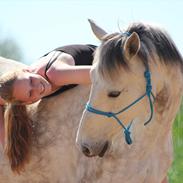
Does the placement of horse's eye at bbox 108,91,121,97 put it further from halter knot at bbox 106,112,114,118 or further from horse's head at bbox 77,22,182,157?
halter knot at bbox 106,112,114,118

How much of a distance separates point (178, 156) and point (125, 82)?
3935 millimetres

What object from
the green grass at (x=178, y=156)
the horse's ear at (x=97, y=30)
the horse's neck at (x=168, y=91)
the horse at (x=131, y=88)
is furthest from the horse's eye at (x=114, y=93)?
the green grass at (x=178, y=156)

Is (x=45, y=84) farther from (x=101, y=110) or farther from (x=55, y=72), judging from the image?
(x=101, y=110)

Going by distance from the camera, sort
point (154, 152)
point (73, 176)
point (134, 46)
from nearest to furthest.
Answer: point (134, 46)
point (154, 152)
point (73, 176)

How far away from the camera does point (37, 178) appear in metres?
4.26

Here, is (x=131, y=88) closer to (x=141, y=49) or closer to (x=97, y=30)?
(x=141, y=49)

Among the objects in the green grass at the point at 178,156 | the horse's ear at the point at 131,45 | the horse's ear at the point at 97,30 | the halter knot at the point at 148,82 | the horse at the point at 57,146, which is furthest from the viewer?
the green grass at the point at 178,156

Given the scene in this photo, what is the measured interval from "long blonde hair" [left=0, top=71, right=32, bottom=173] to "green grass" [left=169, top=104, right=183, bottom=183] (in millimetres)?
2482

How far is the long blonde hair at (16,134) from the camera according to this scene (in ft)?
13.5

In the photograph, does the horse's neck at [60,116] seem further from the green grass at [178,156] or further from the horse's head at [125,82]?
the green grass at [178,156]

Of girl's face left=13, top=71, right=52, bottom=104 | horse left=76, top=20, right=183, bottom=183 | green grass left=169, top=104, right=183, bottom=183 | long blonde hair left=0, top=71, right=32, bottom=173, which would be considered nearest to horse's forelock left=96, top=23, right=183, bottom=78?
horse left=76, top=20, right=183, bottom=183

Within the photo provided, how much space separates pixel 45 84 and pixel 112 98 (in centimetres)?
74

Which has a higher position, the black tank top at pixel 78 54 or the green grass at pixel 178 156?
the black tank top at pixel 78 54

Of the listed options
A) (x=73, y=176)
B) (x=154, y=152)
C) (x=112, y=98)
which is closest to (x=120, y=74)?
(x=112, y=98)
